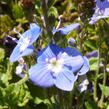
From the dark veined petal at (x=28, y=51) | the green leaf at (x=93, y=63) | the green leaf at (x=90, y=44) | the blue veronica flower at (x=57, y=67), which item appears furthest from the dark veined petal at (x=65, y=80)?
the green leaf at (x=90, y=44)

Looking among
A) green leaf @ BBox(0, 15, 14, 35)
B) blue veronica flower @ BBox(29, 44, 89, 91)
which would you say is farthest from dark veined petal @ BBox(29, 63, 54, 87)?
green leaf @ BBox(0, 15, 14, 35)

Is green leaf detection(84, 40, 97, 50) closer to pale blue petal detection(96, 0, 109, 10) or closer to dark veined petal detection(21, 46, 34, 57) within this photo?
pale blue petal detection(96, 0, 109, 10)

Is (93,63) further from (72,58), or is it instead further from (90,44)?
(72,58)

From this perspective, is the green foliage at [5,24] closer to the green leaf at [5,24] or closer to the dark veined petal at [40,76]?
the green leaf at [5,24]

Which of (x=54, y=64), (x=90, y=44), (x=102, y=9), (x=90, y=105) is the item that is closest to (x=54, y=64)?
(x=54, y=64)

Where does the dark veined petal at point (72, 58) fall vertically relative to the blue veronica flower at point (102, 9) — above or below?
below

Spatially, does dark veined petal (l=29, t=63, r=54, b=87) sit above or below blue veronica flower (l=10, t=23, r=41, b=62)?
below

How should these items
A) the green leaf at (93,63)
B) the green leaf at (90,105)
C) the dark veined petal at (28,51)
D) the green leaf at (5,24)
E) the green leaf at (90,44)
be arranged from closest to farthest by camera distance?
the dark veined petal at (28,51), the green leaf at (90,105), the green leaf at (93,63), the green leaf at (90,44), the green leaf at (5,24)
